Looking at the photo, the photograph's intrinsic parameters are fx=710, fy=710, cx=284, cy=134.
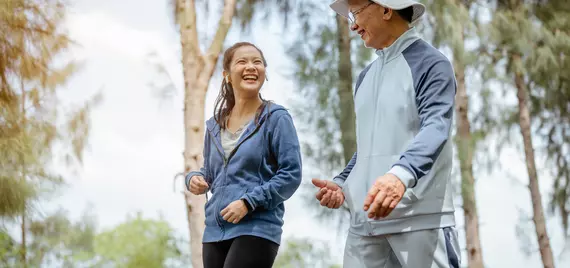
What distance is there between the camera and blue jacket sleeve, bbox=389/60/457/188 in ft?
5.23

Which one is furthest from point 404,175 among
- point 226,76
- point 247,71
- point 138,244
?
point 138,244

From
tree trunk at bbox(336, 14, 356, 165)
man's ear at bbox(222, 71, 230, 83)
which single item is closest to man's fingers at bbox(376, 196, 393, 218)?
man's ear at bbox(222, 71, 230, 83)

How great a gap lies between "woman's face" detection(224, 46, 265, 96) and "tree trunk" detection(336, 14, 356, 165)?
4132 mm

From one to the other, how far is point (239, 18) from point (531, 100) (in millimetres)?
4073

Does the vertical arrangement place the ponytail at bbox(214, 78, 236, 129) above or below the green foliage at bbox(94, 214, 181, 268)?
above

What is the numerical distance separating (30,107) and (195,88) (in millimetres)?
3568

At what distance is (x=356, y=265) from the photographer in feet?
6.02

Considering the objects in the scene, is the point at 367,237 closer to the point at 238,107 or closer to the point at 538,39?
the point at 238,107

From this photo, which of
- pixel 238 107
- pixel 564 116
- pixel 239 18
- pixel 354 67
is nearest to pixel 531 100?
pixel 564 116

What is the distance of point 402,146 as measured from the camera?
1765mm

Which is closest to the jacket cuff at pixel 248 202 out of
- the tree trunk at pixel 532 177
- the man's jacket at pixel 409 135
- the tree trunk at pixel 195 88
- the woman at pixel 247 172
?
the woman at pixel 247 172

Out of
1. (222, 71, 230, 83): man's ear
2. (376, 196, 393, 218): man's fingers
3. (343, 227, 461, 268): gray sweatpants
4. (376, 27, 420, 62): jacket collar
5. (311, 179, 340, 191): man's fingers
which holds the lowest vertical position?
(343, 227, 461, 268): gray sweatpants

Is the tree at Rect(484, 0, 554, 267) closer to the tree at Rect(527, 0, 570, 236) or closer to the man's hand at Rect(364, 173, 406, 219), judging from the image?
the tree at Rect(527, 0, 570, 236)

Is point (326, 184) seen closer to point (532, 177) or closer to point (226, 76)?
point (226, 76)
